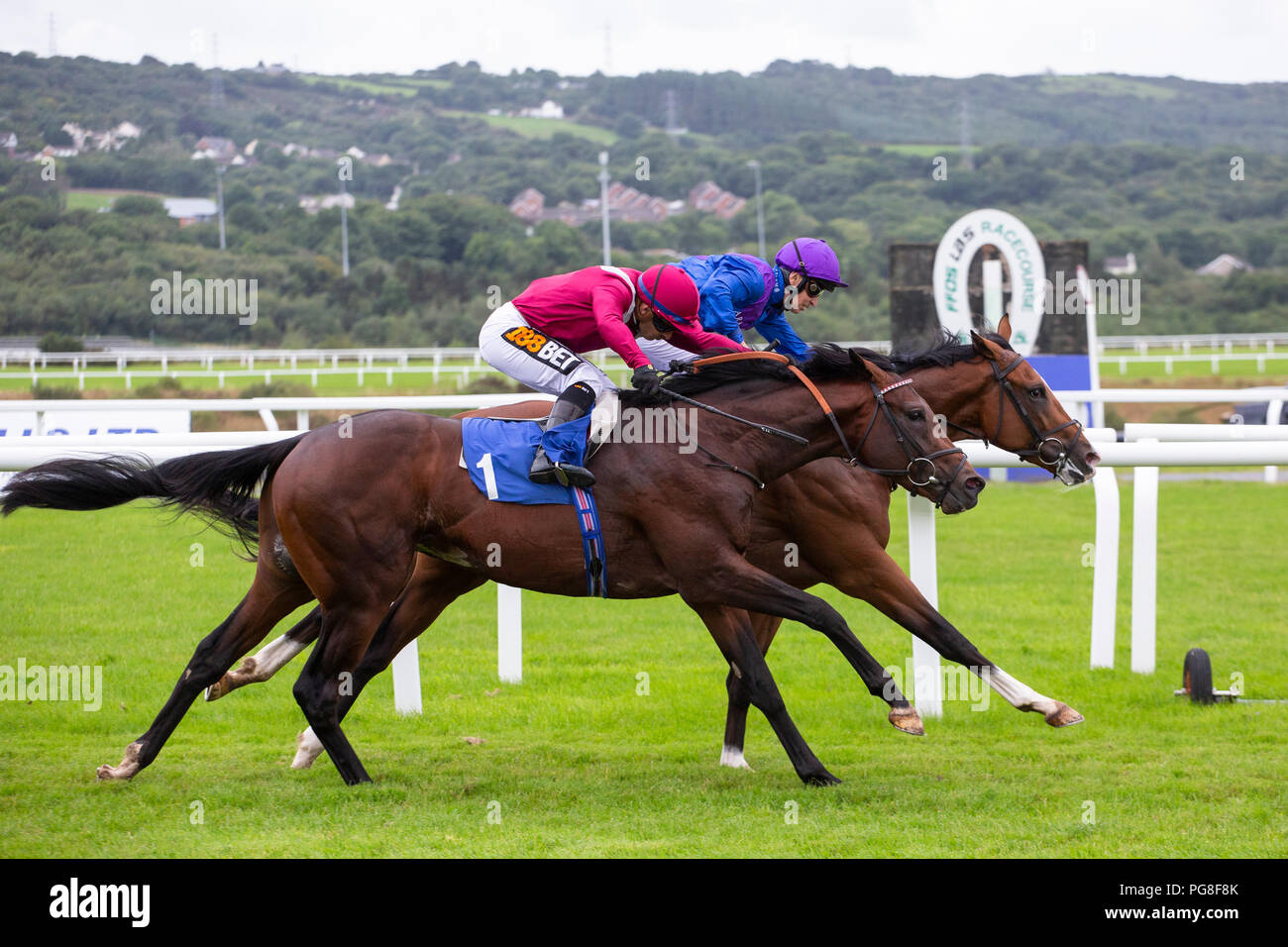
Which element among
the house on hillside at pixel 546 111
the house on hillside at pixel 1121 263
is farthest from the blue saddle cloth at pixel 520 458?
the house on hillside at pixel 546 111

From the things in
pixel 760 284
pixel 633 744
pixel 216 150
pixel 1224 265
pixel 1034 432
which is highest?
pixel 216 150

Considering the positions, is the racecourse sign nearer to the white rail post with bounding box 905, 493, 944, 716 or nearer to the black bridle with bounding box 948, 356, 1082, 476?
the white rail post with bounding box 905, 493, 944, 716

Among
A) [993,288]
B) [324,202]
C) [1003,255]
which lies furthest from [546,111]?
[993,288]

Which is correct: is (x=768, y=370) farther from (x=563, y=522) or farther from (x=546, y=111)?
(x=546, y=111)

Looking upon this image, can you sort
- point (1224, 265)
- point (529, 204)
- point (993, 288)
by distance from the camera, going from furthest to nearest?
point (529, 204) → point (1224, 265) → point (993, 288)

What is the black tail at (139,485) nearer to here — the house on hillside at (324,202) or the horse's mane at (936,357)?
the horse's mane at (936,357)

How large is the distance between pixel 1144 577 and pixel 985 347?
1.77m

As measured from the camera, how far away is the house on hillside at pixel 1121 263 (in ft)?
164

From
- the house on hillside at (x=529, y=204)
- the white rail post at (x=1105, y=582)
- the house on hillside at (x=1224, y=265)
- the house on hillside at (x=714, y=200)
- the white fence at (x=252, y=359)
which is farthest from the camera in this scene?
the house on hillside at (x=714, y=200)

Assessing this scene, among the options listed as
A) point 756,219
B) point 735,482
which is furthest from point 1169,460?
point 756,219

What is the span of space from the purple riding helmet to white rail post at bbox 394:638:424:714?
222 centimetres

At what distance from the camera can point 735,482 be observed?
457 cm

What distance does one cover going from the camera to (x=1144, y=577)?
606 centimetres

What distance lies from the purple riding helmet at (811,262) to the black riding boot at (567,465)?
1030 mm
